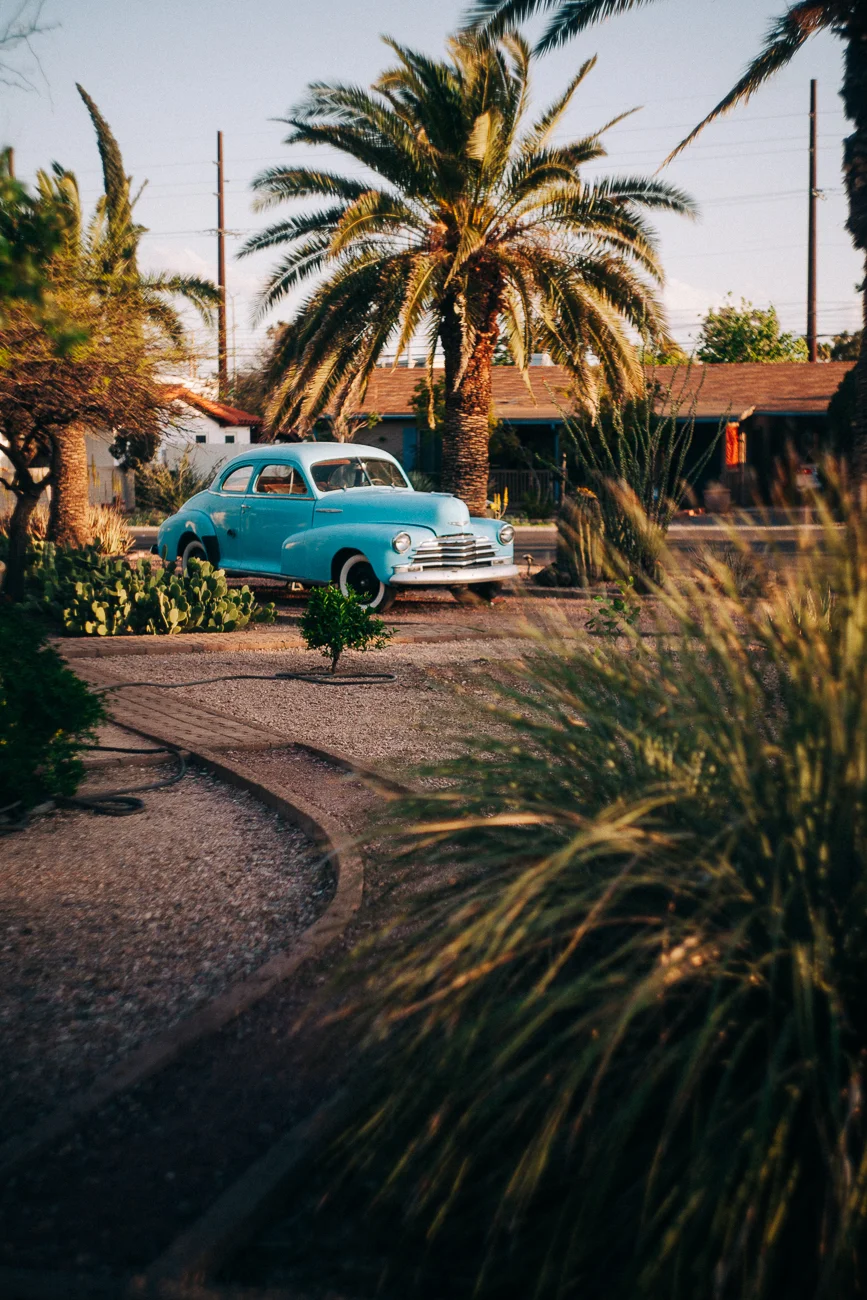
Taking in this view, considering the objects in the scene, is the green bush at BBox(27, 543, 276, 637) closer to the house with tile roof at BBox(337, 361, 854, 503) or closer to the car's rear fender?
the car's rear fender

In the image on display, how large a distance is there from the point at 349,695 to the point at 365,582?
17.0 feet

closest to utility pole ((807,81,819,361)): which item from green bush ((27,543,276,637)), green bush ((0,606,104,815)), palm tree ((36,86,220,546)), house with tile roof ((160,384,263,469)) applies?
house with tile roof ((160,384,263,469))

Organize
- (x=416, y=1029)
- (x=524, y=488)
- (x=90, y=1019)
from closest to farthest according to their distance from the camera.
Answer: (x=416, y=1029) → (x=90, y=1019) → (x=524, y=488)

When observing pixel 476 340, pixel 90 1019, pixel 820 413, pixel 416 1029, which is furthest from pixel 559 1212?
pixel 820 413

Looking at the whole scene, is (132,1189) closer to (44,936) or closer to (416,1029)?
(416,1029)

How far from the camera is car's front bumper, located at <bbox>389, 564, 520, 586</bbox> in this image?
43.7 ft

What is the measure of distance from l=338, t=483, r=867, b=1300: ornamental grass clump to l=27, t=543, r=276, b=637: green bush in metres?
9.32

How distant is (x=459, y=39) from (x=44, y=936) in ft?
52.3

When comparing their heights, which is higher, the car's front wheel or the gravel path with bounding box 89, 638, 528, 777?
the car's front wheel

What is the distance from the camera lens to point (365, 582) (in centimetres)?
1384

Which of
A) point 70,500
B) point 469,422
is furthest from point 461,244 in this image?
Answer: point 70,500

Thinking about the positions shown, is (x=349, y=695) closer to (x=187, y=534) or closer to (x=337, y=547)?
(x=337, y=547)

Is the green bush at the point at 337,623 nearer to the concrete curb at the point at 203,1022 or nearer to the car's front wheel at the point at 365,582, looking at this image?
the concrete curb at the point at 203,1022

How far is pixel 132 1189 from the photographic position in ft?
9.07
